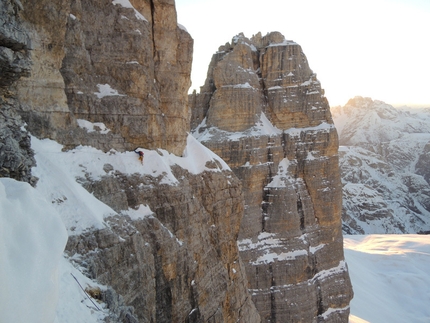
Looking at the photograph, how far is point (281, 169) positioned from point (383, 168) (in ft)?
365

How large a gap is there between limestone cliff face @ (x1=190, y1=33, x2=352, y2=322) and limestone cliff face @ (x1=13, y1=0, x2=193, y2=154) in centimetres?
1873

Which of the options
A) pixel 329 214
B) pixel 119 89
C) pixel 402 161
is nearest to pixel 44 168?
pixel 119 89

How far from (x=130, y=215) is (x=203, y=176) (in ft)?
21.8

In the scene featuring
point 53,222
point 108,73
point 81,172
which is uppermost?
point 108,73

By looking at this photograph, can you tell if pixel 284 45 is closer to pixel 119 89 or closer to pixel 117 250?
pixel 119 89

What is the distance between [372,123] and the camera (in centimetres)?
17800

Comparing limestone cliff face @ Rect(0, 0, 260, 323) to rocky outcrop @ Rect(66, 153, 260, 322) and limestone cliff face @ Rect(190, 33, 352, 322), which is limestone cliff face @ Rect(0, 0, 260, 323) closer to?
rocky outcrop @ Rect(66, 153, 260, 322)

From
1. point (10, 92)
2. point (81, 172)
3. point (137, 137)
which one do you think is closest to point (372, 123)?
point (137, 137)

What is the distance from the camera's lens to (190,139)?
22.0 m

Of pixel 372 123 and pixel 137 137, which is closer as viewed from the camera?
pixel 137 137

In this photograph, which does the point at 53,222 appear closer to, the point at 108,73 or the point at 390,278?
the point at 108,73

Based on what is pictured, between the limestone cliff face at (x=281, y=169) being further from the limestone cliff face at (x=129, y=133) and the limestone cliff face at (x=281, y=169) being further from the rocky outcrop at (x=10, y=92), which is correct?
the rocky outcrop at (x=10, y=92)

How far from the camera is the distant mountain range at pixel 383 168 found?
108 metres

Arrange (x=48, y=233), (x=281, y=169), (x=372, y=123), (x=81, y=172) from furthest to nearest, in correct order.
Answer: (x=372, y=123) < (x=281, y=169) < (x=81, y=172) < (x=48, y=233)
